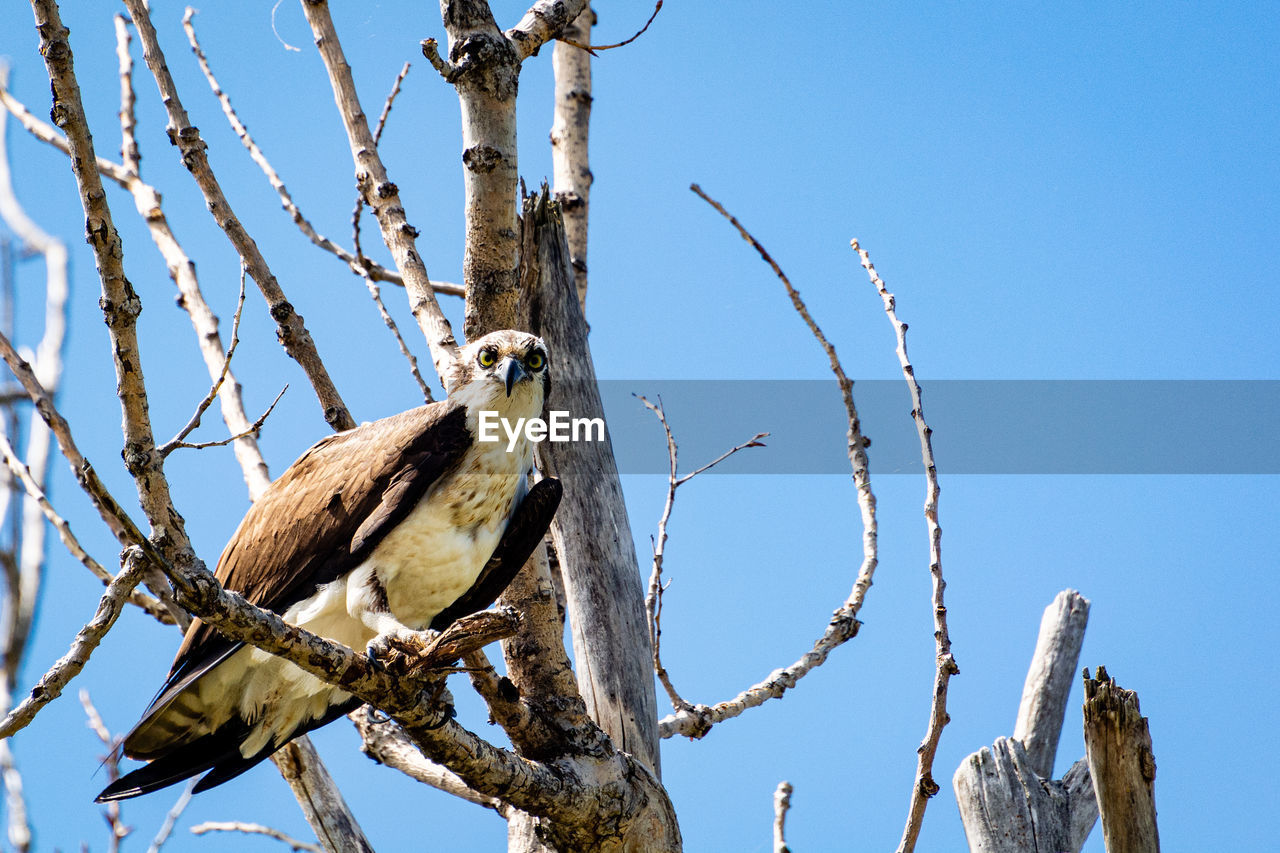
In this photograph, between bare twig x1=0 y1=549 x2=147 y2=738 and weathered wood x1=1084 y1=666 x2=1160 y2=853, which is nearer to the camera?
bare twig x1=0 y1=549 x2=147 y2=738

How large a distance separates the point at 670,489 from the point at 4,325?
2679 mm

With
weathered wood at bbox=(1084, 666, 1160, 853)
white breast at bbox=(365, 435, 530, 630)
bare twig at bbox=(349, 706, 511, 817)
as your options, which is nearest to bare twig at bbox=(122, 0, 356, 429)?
white breast at bbox=(365, 435, 530, 630)

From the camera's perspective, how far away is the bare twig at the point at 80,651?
2186 millimetres

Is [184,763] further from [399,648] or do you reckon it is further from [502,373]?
[502,373]

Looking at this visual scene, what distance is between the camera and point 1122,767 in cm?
316

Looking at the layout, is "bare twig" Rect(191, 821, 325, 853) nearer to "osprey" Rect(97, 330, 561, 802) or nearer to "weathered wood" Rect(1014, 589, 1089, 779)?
"osprey" Rect(97, 330, 561, 802)

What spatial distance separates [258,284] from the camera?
160 inches

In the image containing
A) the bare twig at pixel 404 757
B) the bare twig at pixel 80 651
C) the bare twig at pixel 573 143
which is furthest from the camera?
the bare twig at pixel 573 143

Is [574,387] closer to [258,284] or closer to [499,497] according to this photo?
[499,497]

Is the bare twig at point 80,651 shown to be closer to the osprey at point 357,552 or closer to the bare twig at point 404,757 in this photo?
the osprey at point 357,552

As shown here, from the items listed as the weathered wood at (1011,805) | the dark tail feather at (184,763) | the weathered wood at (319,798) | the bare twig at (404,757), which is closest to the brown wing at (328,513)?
the dark tail feather at (184,763)

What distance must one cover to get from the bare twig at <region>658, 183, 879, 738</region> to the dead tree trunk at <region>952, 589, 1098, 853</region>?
0.85 meters

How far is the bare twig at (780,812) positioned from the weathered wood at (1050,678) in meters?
0.87

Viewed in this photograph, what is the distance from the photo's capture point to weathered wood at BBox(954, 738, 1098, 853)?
3.48 m
